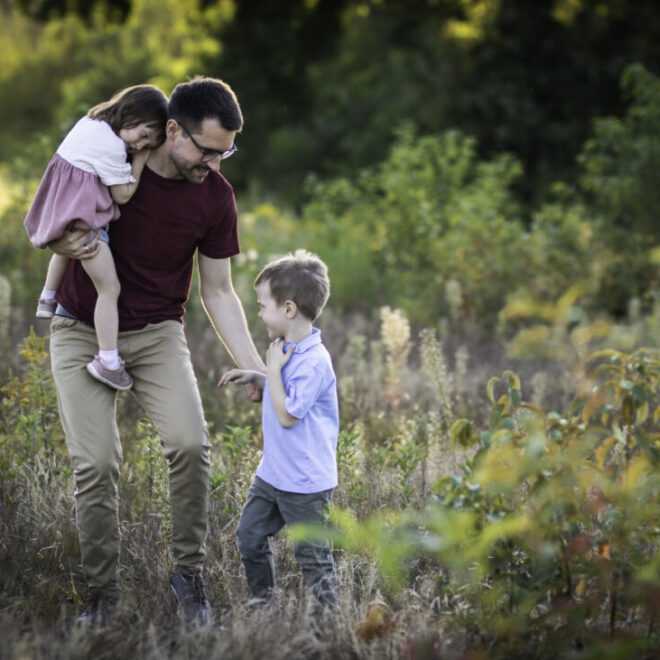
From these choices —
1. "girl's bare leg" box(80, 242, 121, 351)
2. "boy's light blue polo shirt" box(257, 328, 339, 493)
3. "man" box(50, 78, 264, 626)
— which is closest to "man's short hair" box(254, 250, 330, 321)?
"boy's light blue polo shirt" box(257, 328, 339, 493)

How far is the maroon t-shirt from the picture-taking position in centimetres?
367

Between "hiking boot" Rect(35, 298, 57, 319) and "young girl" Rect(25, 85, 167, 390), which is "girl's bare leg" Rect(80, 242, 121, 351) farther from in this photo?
"hiking boot" Rect(35, 298, 57, 319)

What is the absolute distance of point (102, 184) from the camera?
3.49 metres

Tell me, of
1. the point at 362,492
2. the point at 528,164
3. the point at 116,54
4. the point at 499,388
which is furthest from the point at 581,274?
the point at 116,54

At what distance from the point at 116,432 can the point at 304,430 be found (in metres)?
0.79

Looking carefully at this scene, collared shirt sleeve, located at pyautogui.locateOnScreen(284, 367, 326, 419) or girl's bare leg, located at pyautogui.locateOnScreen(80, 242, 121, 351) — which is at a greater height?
girl's bare leg, located at pyautogui.locateOnScreen(80, 242, 121, 351)

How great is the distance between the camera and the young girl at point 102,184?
3.42 meters

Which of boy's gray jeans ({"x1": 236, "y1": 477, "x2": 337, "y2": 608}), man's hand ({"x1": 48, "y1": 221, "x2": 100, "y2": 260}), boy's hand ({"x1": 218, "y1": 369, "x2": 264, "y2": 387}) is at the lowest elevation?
boy's gray jeans ({"x1": 236, "y1": 477, "x2": 337, "y2": 608})

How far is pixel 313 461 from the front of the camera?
130 inches

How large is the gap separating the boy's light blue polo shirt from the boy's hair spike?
1093 mm

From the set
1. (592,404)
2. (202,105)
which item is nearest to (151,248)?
(202,105)

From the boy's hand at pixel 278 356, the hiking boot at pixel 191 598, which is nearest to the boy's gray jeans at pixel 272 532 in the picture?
the hiking boot at pixel 191 598

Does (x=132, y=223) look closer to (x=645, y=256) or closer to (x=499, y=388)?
(x=499, y=388)

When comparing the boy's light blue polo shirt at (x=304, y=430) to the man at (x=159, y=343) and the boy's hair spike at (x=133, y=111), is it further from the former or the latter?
the boy's hair spike at (x=133, y=111)
